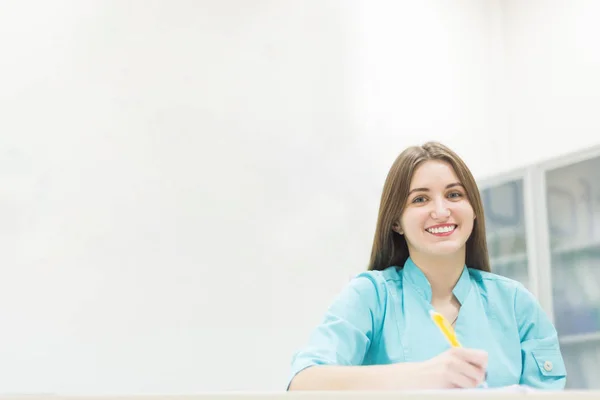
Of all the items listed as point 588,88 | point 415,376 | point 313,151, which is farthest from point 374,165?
point 415,376

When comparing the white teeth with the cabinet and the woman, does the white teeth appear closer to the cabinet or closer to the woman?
the woman

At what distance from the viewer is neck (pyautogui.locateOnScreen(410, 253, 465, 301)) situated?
141cm

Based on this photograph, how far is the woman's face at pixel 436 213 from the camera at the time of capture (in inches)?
54.2

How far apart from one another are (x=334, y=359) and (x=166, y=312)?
5.49ft

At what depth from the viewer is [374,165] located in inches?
133

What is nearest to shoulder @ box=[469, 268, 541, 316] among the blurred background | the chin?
the chin

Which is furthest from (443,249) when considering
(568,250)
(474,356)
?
(568,250)

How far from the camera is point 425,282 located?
1412mm

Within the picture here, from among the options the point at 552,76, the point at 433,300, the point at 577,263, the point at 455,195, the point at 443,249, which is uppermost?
the point at 552,76

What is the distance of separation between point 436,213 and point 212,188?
1733mm

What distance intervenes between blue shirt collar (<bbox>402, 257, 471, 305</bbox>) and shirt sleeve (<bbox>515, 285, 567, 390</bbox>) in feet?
0.36

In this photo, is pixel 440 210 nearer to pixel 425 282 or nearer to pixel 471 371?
pixel 425 282


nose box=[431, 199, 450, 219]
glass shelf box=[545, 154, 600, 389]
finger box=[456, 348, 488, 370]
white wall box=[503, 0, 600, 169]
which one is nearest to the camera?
finger box=[456, 348, 488, 370]

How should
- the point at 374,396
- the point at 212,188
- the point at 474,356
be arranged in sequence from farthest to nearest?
the point at 212,188, the point at 474,356, the point at 374,396
